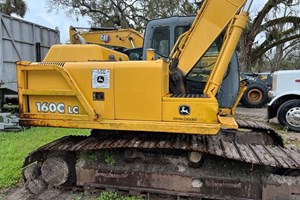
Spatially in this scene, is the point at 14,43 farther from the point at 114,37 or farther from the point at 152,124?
the point at 152,124

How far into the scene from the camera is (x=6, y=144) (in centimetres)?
619

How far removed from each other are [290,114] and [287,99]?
1.51ft

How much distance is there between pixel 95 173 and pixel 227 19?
8.10 ft

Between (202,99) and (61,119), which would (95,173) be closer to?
(61,119)

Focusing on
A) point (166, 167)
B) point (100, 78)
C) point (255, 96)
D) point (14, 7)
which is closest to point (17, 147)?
point (100, 78)

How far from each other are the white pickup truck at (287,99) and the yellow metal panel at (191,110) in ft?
17.6

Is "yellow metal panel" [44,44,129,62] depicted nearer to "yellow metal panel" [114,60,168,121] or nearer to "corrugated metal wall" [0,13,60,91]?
"yellow metal panel" [114,60,168,121]

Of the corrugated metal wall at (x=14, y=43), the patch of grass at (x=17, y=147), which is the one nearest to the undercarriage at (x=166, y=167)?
the patch of grass at (x=17, y=147)

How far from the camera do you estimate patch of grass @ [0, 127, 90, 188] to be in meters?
4.41

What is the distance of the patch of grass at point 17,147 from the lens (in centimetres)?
441

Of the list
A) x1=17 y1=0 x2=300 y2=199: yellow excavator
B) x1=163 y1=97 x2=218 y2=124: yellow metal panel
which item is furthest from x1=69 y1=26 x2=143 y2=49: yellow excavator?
x1=163 y1=97 x2=218 y2=124: yellow metal panel

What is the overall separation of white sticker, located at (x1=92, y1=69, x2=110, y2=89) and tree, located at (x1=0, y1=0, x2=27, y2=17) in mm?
19532

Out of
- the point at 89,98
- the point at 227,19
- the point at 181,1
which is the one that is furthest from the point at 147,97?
the point at 181,1

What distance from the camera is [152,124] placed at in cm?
341
